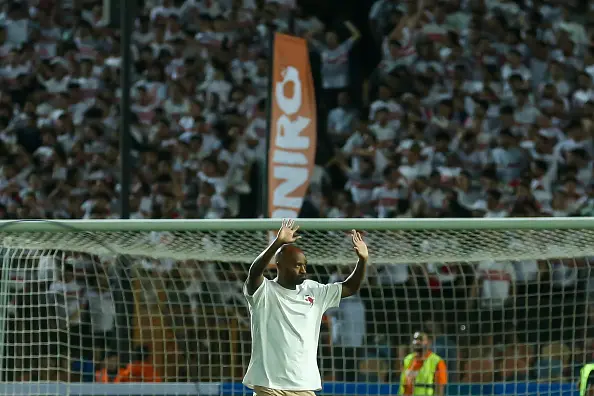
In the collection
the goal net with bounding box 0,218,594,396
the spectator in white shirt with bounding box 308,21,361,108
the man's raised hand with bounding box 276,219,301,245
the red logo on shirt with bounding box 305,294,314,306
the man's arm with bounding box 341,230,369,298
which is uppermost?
the spectator in white shirt with bounding box 308,21,361,108

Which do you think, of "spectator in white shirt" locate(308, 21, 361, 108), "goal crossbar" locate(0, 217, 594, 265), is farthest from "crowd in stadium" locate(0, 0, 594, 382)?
"goal crossbar" locate(0, 217, 594, 265)

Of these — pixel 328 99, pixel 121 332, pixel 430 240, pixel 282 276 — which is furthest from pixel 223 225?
pixel 328 99

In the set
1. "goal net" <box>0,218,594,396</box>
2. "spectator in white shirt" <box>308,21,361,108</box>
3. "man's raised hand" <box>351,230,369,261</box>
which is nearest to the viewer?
"man's raised hand" <box>351,230,369,261</box>

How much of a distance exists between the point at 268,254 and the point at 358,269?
2.03ft

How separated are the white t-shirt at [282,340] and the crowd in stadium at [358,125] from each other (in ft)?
9.60

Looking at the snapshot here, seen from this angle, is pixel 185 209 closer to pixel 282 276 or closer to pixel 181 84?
pixel 181 84

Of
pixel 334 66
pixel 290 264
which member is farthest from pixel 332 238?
pixel 334 66

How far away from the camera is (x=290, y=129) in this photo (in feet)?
33.2

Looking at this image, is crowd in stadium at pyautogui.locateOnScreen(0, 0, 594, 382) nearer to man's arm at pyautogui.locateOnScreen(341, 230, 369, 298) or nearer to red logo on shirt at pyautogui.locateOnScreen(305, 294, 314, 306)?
man's arm at pyautogui.locateOnScreen(341, 230, 369, 298)

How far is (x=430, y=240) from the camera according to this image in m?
7.84

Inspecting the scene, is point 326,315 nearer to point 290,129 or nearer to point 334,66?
point 290,129

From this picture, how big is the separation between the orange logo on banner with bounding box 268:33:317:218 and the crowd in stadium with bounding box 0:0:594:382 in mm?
717

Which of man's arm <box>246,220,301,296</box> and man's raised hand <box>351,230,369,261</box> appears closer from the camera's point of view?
man's arm <box>246,220,301,296</box>

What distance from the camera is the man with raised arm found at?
6.11 m
